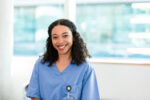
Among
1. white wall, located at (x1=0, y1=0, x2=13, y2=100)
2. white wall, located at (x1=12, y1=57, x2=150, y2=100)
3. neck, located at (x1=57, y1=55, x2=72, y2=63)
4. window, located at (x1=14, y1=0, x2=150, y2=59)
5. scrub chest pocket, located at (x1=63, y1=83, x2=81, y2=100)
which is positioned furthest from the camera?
window, located at (x1=14, y1=0, x2=150, y2=59)

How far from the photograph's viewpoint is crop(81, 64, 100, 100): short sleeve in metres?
1.35

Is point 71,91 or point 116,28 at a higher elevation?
point 116,28

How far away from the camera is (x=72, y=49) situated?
146 centimetres

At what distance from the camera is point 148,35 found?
2252 mm

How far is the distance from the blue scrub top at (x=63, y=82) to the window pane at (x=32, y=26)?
1.15m

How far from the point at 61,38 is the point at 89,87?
0.36m

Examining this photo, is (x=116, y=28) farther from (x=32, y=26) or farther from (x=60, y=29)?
(x=60, y=29)

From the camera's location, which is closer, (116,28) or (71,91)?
(71,91)

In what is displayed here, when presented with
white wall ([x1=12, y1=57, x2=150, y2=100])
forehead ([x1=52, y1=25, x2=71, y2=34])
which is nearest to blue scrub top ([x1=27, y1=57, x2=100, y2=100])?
forehead ([x1=52, y1=25, x2=71, y2=34])

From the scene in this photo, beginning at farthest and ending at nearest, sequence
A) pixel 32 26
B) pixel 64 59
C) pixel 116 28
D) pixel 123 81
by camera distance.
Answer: pixel 32 26 < pixel 116 28 < pixel 123 81 < pixel 64 59

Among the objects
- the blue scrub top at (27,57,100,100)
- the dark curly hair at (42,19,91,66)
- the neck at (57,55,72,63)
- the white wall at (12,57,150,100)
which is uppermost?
the dark curly hair at (42,19,91,66)

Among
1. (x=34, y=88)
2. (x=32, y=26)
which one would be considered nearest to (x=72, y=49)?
(x=34, y=88)

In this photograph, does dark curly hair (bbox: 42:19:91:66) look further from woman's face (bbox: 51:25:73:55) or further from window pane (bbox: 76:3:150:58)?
window pane (bbox: 76:3:150:58)

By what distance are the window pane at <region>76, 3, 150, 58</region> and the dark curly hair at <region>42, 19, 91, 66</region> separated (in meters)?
0.94
